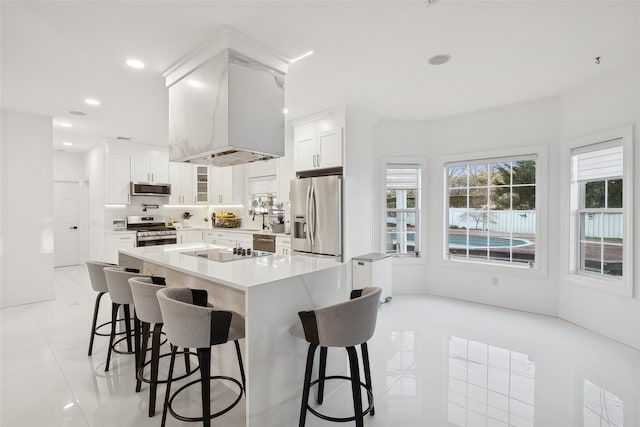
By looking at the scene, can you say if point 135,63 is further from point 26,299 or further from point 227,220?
point 227,220

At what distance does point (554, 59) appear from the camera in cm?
311

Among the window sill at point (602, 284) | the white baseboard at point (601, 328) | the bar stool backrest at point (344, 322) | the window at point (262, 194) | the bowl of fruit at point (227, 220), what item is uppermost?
the window at point (262, 194)

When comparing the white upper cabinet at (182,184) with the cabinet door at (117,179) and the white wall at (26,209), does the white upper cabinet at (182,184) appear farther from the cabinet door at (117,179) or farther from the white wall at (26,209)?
the white wall at (26,209)

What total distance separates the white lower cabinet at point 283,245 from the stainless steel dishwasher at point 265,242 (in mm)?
113

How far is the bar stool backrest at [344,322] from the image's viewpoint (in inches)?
73.5

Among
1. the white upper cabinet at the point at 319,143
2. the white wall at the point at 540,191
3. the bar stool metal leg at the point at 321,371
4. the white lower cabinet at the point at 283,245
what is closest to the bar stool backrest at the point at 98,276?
the bar stool metal leg at the point at 321,371

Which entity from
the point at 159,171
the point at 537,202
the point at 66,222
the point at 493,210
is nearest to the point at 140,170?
the point at 159,171

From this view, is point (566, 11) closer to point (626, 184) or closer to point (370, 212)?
point (626, 184)

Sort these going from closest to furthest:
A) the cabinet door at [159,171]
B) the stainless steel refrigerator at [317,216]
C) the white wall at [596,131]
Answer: the white wall at [596,131]
the stainless steel refrigerator at [317,216]
the cabinet door at [159,171]

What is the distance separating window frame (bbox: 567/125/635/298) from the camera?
3264mm

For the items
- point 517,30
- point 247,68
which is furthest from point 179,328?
point 517,30

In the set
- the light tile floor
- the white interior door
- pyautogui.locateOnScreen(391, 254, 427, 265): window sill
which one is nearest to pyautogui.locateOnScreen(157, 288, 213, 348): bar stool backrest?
the light tile floor

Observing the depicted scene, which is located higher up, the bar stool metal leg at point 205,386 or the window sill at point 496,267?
the window sill at point 496,267

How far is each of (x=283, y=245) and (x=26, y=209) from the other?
12.2ft
